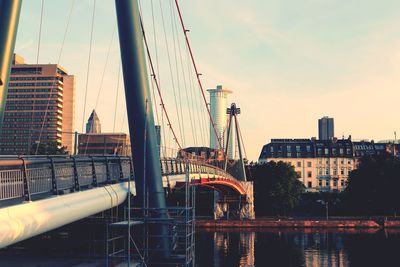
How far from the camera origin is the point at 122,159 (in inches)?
832

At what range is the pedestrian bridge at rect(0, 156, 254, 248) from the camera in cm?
1046

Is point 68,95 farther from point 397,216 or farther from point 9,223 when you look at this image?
point 9,223

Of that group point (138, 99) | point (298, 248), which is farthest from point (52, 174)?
point (298, 248)

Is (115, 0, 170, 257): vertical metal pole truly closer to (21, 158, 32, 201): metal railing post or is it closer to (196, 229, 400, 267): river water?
(21, 158, 32, 201): metal railing post

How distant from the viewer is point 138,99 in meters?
19.6

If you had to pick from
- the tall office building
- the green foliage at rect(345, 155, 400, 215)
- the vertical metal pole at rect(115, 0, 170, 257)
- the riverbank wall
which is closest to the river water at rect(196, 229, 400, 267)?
the riverbank wall

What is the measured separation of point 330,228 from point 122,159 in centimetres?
5637

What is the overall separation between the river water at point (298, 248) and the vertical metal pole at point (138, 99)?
23.8 meters

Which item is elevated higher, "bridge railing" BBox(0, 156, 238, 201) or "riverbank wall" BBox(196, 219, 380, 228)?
"bridge railing" BBox(0, 156, 238, 201)

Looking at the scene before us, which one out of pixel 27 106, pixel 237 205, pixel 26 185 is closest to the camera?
pixel 26 185

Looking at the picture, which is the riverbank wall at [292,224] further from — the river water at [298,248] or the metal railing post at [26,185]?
the metal railing post at [26,185]

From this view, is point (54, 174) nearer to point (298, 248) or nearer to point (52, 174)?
point (52, 174)

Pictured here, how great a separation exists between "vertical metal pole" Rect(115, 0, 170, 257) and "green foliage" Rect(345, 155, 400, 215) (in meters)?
67.7

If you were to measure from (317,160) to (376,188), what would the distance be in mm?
42178
